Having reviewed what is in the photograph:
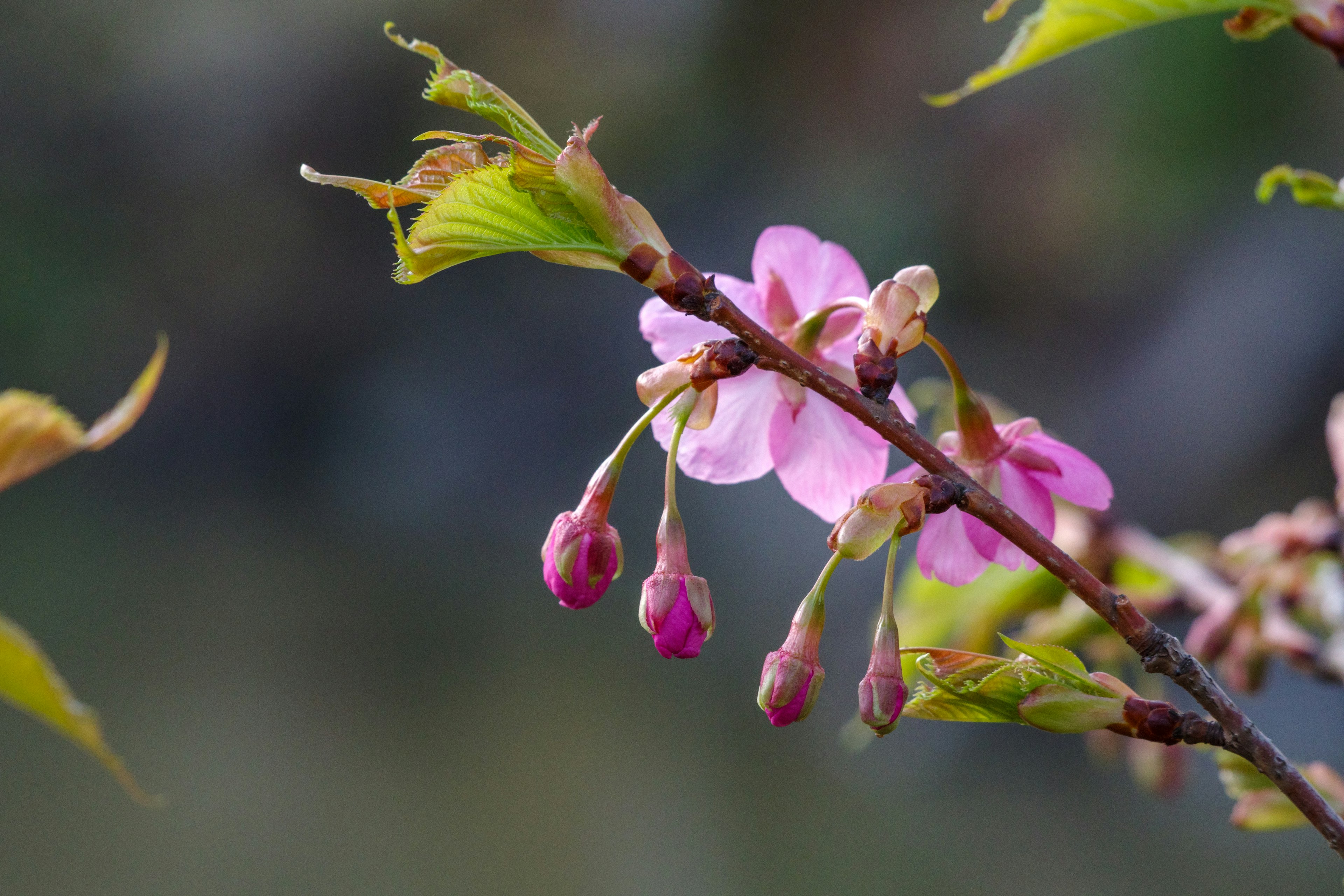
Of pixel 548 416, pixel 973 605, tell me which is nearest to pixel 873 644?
pixel 973 605

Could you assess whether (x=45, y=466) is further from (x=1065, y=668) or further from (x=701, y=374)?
(x=1065, y=668)

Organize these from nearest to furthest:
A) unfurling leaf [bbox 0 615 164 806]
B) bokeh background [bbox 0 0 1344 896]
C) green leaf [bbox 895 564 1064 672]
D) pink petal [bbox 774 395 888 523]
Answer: unfurling leaf [bbox 0 615 164 806] < pink petal [bbox 774 395 888 523] < green leaf [bbox 895 564 1064 672] < bokeh background [bbox 0 0 1344 896]

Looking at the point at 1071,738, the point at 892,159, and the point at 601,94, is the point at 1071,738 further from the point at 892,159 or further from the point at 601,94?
the point at 601,94

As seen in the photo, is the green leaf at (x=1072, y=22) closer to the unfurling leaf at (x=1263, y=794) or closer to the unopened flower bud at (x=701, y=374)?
the unopened flower bud at (x=701, y=374)

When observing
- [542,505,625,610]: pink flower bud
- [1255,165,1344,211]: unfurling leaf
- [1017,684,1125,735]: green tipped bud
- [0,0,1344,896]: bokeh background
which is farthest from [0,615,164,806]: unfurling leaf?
[0,0,1344,896]: bokeh background

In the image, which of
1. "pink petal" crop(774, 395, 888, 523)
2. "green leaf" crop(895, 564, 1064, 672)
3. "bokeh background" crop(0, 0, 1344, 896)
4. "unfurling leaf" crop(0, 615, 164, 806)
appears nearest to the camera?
"unfurling leaf" crop(0, 615, 164, 806)

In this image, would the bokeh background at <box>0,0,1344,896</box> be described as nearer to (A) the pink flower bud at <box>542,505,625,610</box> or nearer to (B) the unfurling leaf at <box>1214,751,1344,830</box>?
(B) the unfurling leaf at <box>1214,751,1344,830</box>
